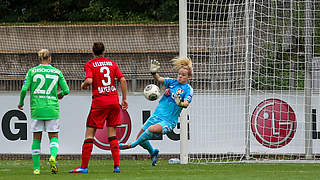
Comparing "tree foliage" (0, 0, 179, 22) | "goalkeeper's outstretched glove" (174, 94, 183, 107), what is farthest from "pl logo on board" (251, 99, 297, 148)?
"tree foliage" (0, 0, 179, 22)

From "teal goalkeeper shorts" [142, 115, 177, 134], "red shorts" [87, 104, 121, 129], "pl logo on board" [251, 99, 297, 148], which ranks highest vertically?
"red shorts" [87, 104, 121, 129]

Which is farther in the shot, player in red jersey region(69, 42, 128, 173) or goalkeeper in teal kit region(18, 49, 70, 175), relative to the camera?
player in red jersey region(69, 42, 128, 173)

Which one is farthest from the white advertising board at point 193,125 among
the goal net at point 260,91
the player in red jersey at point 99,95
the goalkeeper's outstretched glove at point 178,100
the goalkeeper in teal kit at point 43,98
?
the goalkeeper in teal kit at point 43,98

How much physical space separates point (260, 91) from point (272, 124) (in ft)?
2.26

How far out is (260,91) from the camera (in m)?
12.7

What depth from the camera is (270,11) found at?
12.2 metres

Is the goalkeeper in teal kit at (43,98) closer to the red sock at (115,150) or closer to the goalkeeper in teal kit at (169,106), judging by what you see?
the red sock at (115,150)

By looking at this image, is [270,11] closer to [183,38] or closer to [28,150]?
[183,38]

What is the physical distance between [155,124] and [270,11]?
4.06 meters

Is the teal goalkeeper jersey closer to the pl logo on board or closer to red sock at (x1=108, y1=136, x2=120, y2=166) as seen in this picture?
red sock at (x1=108, y1=136, x2=120, y2=166)

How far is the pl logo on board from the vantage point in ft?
41.4

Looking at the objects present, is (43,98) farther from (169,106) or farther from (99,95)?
(169,106)

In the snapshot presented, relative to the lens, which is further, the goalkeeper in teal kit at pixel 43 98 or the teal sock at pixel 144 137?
the teal sock at pixel 144 137

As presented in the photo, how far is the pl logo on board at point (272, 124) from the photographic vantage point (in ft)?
41.4
